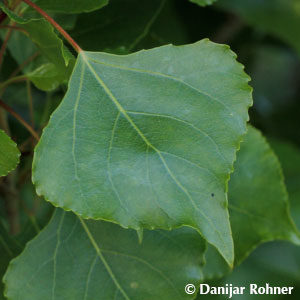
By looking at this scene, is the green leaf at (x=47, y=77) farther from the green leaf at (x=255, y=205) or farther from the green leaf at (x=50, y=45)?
the green leaf at (x=255, y=205)

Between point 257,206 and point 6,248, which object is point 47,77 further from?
point 257,206

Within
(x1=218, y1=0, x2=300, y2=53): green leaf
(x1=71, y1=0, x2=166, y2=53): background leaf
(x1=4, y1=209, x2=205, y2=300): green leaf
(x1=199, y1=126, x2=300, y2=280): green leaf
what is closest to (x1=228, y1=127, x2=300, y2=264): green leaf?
(x1=199, y1=126, x2=300, y2=280): green leaf

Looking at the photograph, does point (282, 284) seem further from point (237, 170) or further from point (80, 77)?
point (80, 77)

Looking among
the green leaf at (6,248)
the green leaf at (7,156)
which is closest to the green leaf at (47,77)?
the green leaf at (7,156)

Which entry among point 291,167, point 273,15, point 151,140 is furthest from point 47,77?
point 273,15

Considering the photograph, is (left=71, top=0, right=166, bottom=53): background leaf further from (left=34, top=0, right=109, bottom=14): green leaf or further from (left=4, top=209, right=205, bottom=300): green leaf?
(left=4, top=209, right=205, bottom=300): green leaf

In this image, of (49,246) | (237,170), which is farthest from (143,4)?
(49,246)

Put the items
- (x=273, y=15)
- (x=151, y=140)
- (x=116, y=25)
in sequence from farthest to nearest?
(x=273, y=15), (x=116, y=25), (x=151, y=140)
